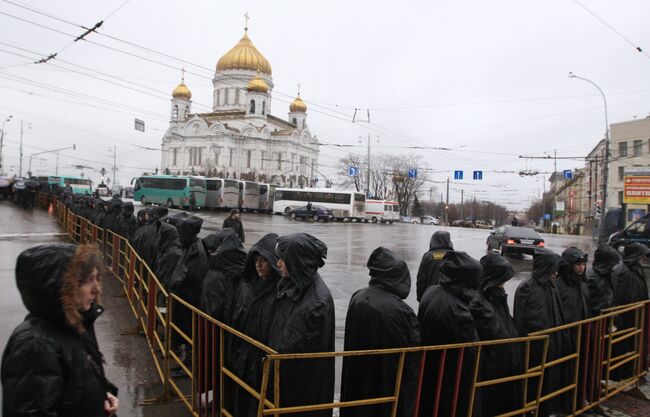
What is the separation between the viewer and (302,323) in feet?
10.5

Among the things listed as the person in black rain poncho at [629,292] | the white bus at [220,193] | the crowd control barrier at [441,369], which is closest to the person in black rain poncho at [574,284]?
the crowd control barrier at [441,369]

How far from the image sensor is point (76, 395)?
81.1 inches

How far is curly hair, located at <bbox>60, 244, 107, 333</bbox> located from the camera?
2035 mm

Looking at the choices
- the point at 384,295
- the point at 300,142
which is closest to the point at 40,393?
the point at 384,295

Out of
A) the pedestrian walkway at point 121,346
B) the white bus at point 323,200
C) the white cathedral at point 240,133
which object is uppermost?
the white cathedral at point 240,133

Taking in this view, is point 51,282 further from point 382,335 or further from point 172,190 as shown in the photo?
point 172,190

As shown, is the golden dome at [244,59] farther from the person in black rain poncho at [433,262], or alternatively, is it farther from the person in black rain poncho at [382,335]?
the person in black rain poncho at [382,335]

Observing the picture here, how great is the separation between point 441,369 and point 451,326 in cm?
36

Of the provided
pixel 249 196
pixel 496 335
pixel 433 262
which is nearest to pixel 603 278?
pixel 433 262

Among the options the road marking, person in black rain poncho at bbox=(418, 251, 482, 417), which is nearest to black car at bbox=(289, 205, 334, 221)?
the road marking

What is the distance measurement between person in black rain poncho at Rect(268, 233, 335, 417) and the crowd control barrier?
62 mm

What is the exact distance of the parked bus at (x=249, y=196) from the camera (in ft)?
143

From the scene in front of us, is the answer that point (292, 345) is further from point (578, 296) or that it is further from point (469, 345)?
point (578, 296)

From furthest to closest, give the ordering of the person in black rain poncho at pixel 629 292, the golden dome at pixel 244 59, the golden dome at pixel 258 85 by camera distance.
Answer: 1. the golden dome at pixel 244 59
2. the golden dome at pixel 258 85
3. the person in black rain poncho at pixel 629 292
